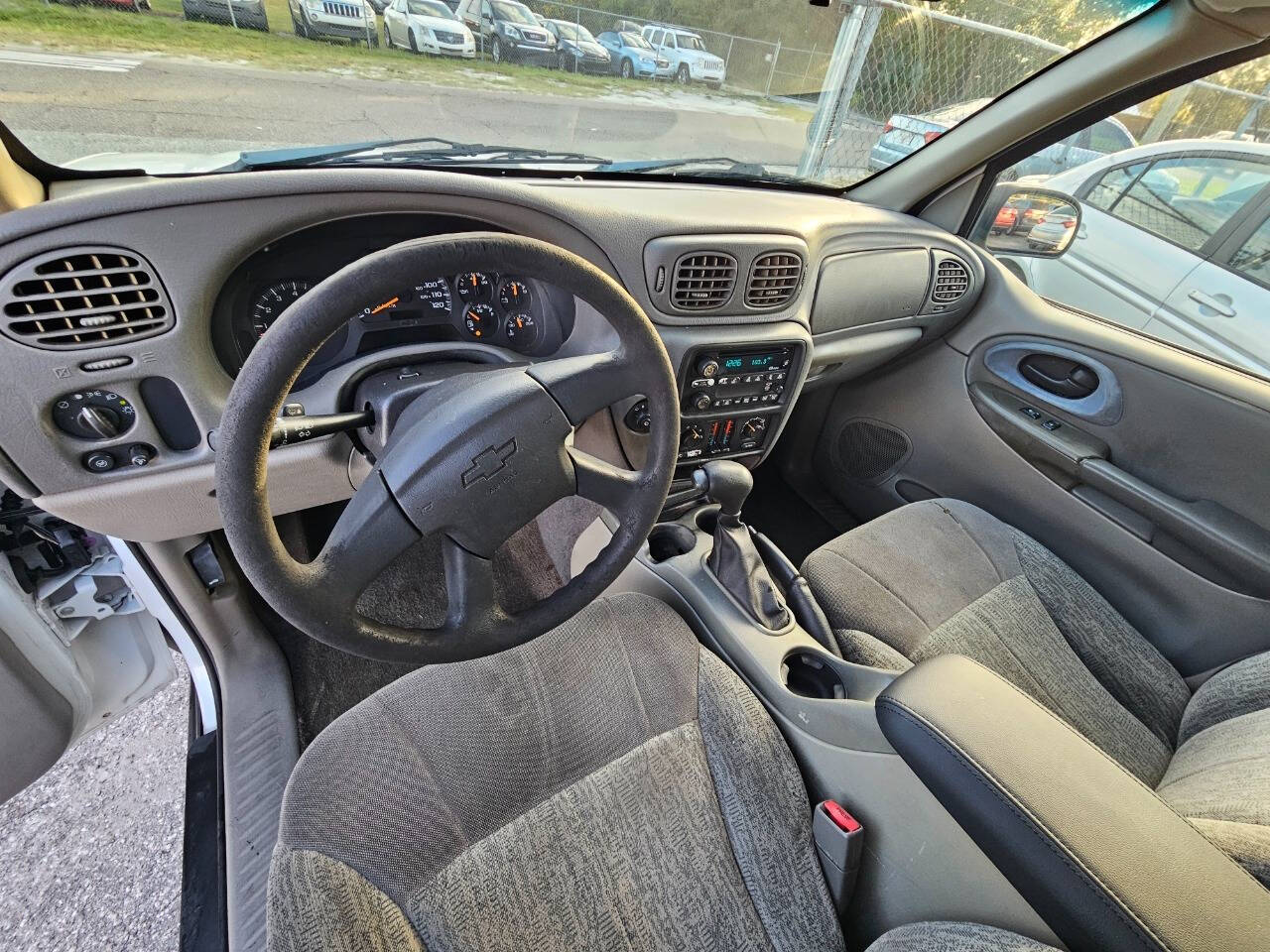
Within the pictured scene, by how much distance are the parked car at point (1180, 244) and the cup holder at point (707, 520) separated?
1.31m

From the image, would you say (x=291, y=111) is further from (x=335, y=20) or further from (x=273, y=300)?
(x=273, y=300)

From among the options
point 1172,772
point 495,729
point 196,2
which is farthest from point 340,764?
point 1172,772

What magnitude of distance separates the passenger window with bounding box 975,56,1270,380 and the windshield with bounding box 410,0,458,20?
1.47 meters

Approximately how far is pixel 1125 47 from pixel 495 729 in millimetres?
1819

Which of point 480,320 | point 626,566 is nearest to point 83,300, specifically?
point 480,320

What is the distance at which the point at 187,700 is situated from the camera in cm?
149

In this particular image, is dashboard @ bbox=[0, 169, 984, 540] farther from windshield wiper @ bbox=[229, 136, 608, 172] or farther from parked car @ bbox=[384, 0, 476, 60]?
parked car @ bbox=[384, 0, 476, 60]

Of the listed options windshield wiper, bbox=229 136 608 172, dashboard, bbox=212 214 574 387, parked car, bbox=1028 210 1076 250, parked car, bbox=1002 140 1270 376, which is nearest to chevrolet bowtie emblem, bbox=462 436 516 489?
dashboard, bbox=212 214 574 387

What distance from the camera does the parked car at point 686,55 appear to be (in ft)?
4.51

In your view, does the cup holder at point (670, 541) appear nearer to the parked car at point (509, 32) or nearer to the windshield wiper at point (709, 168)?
the windshield wiper at point (709, 168)

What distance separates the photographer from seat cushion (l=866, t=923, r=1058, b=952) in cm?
64

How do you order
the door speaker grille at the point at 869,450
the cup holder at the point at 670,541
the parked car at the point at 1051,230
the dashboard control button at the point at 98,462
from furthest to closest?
the door speaker grille at the point at 869,450
the parked car at the point at 1051,230
the cup holder at the point at 670,541
the dashboard control button at the point at 98,462

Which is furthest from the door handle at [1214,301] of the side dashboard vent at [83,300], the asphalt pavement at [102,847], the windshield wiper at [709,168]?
the asphalt pavement at [102,847]

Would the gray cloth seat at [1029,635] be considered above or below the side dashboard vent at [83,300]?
below
